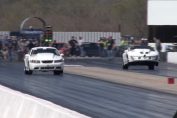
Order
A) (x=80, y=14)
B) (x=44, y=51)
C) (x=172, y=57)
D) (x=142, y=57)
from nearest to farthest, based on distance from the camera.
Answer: (x=44, y=51), (x=142, y=57), (x=172, y=57), (x=80, y=14)

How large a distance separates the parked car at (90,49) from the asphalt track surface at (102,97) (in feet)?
102

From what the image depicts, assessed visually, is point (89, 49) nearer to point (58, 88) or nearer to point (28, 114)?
point (58, 88)

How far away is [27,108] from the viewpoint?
1369cm

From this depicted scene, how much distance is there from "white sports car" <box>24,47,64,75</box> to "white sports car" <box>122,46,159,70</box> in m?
5.74

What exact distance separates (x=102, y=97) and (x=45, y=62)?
14854 mm

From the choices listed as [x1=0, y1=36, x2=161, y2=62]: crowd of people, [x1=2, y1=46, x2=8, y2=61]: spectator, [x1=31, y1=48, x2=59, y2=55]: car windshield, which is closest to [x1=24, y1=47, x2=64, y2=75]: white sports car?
[x1=31, y1=48, x2=59, y2=55]: car windshield

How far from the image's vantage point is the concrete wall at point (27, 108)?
11.7 metres

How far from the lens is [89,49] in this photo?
6775 cm

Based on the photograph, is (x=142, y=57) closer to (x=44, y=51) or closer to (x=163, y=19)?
(x=44, y=51)

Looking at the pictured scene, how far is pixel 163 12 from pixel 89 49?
7040mm

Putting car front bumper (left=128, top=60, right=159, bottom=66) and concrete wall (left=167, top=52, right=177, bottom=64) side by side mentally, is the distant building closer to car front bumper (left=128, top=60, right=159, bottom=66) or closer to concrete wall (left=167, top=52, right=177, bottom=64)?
concrete wall (left=167, top=52, right=177, bottom=64)

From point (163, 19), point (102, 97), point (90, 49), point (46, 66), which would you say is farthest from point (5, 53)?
point (102, 97)

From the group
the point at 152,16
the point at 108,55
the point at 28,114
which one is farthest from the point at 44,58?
the point at 152,16

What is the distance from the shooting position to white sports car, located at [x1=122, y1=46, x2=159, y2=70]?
45.1m
